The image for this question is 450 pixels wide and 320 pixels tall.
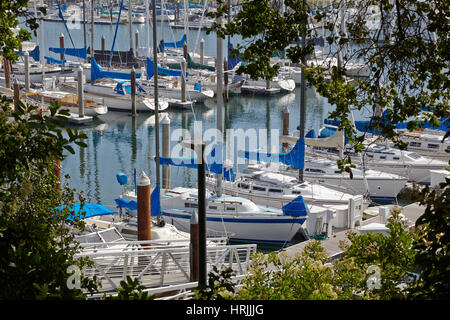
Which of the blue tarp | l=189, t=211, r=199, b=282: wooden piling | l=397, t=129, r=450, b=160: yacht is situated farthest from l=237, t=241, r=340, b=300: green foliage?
the blue tarp

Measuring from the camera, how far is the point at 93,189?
1188 inches

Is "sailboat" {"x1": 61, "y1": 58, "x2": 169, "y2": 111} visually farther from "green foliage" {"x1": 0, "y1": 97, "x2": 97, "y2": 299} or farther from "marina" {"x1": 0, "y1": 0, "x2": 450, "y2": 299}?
"green foliage" {"x1": 0, "y1": 97, "x2": 97, "y2": 299}

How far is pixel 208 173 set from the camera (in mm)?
25078

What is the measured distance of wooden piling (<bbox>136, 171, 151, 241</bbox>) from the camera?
18.3 metres

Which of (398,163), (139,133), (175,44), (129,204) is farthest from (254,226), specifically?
(175,44)

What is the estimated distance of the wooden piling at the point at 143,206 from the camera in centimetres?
1828

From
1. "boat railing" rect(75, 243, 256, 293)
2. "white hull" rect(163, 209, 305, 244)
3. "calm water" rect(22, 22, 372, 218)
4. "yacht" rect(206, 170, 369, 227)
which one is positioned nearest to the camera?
"boat railing" rect(75, 243, 256, 293)

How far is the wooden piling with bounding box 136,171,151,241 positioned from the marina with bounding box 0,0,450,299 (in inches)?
1.3

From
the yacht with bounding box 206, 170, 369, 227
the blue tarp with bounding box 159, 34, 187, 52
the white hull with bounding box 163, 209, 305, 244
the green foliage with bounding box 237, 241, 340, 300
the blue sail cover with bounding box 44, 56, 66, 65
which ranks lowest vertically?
the white hull with bounding box 163, 209, 305, 244

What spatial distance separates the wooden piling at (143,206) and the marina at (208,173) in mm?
33

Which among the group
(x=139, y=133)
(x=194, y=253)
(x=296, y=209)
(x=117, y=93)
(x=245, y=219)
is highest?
(x=117, y=93)

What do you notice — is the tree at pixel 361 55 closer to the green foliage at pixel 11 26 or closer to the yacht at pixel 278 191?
the green foliage at pixel 11 26

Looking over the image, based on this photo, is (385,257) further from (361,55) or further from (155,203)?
(155,203)

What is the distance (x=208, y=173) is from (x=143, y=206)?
687 centimetres
